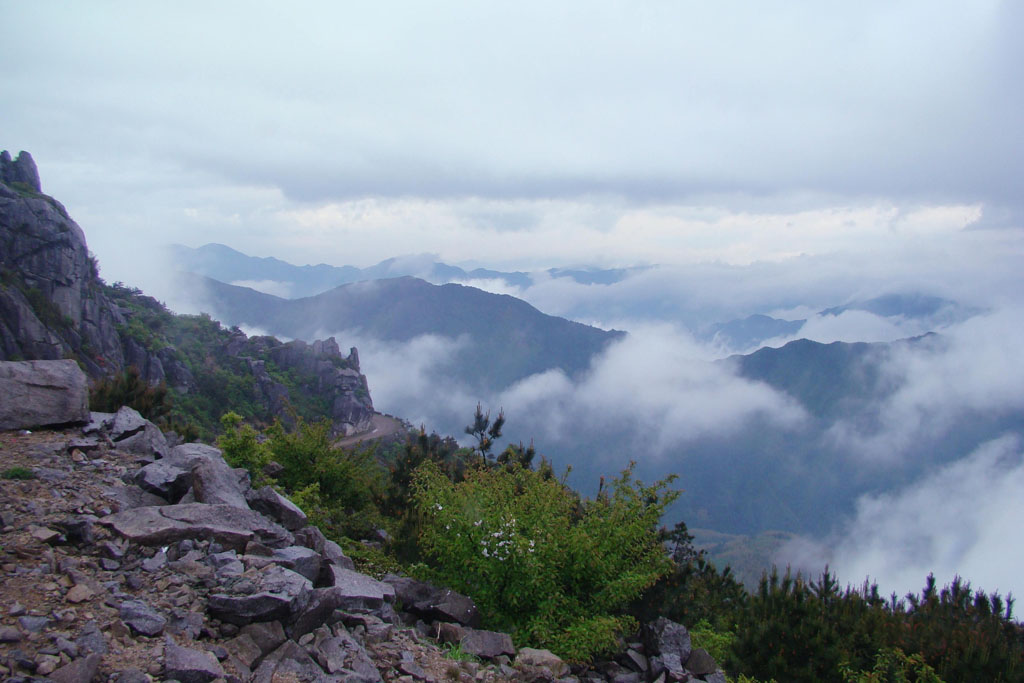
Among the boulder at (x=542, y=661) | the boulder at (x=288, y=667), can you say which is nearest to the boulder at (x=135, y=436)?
the boulder at (x=288, y=667)

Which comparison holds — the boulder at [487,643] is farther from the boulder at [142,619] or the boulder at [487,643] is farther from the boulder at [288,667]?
the boulder at [142,619]

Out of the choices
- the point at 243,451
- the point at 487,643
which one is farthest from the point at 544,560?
the point at 243,451

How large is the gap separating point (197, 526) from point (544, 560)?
15.9ft

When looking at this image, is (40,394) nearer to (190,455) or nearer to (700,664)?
(190,455)

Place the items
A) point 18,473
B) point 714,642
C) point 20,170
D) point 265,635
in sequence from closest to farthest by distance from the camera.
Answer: point 265,635 < point 18,473 < point 714,642 < point 20,170

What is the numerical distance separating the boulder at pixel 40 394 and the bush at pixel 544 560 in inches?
250

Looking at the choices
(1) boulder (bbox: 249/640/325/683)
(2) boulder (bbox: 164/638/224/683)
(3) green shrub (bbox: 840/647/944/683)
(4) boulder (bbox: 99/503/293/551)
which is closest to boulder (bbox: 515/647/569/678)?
(1) boulder (bbox: 249/640/325/683)

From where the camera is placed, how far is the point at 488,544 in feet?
29.5

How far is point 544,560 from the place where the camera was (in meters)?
9.20

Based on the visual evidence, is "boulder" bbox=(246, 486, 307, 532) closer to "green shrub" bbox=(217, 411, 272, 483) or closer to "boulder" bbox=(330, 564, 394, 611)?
"boulder" bbox=(330, 564, 394, 611)

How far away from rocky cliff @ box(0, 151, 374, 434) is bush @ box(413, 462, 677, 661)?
24.3 meters

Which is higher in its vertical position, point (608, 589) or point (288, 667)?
point (288, 667)

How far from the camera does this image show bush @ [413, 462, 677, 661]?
346 inches

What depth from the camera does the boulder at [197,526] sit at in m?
7.05
